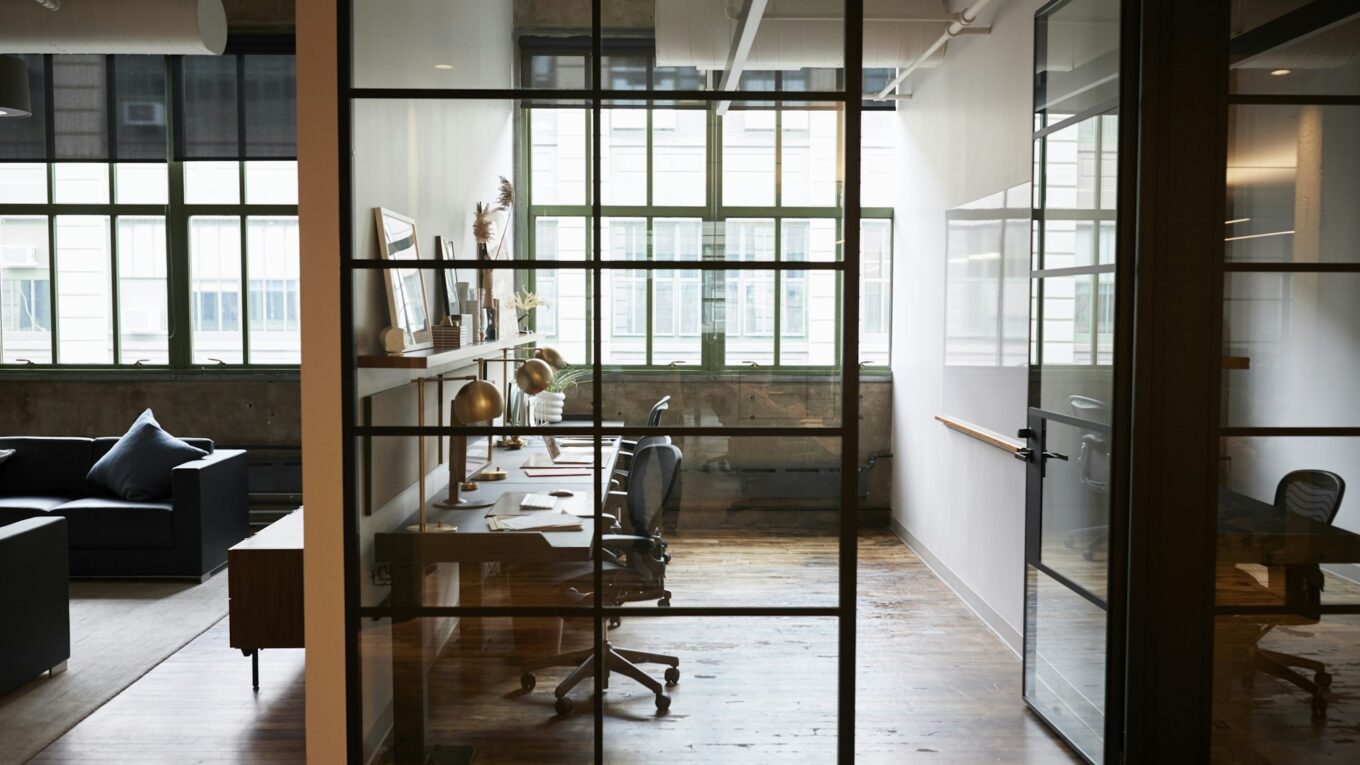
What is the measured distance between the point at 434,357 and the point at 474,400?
0.17 metres

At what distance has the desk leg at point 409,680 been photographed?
2.86 meters

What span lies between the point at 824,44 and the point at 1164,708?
2267mm

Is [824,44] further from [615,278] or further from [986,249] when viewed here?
[986,249]

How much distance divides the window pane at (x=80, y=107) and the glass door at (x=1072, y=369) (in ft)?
22.5

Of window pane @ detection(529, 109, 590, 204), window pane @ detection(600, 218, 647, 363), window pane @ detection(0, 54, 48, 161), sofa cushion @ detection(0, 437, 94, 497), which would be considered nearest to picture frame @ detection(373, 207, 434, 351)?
window pane @ detection(529, 109, 590, 204)

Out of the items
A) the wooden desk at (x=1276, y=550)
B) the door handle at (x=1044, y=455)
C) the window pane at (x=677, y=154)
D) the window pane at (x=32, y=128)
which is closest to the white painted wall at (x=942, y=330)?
the door handle at (x=1044, y=455)

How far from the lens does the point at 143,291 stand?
7645 millimetres

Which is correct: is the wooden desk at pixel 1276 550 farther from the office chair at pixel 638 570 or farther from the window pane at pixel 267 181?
the window pane at pixel 267 181

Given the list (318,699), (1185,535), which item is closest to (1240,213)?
(1185,535)

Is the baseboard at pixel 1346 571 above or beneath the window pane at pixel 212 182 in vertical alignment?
beneath

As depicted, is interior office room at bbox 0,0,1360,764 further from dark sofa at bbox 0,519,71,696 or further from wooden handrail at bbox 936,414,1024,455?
dark sofa at bbox 0,519,71,696

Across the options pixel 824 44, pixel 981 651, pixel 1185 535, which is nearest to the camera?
pixel 824 44

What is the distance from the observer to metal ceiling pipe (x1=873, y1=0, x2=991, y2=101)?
4770 mm

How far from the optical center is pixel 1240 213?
9.68 feet
